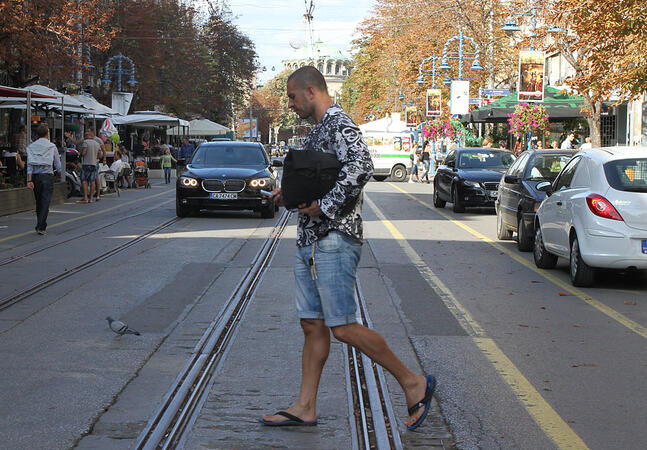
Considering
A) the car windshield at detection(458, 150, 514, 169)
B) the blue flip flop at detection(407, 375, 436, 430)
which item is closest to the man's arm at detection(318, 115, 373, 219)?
the blue flip flop at detection(407, 375, 436, 430)

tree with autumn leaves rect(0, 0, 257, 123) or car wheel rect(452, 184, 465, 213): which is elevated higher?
tree with autumn leaves rect(0, 0, 257, 123)

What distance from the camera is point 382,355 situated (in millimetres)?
5156

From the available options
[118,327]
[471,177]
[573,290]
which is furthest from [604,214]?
[471,177]

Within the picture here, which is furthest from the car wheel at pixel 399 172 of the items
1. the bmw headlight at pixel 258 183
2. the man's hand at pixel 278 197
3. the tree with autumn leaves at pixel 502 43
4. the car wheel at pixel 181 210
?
the man's hand at pixel 278 197

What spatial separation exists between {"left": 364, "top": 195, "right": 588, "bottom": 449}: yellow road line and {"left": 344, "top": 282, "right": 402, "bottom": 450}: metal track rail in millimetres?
782

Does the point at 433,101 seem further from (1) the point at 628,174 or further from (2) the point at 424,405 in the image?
(2) the point at 424,405

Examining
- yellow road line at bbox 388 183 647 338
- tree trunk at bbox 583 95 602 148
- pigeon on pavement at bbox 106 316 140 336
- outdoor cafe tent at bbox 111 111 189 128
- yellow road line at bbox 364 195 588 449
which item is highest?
outdoor cafe tent at bbox 111 111 189 128

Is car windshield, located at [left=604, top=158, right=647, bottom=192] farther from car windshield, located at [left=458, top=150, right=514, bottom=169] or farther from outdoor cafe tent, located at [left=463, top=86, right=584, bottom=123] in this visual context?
outdoor cafe tent, located at [left=463, top=86, right=584, bottom=123]

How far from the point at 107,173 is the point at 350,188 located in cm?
2498

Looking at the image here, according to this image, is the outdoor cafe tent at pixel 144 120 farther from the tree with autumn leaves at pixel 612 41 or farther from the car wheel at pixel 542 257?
the car wheel at pixel 542 257

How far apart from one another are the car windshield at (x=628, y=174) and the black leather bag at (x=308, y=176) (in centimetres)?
682

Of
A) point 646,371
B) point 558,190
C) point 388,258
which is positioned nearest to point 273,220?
point 388,258

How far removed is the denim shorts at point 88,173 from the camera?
966 inches

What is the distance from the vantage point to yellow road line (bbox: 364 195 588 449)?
16.8 ft
